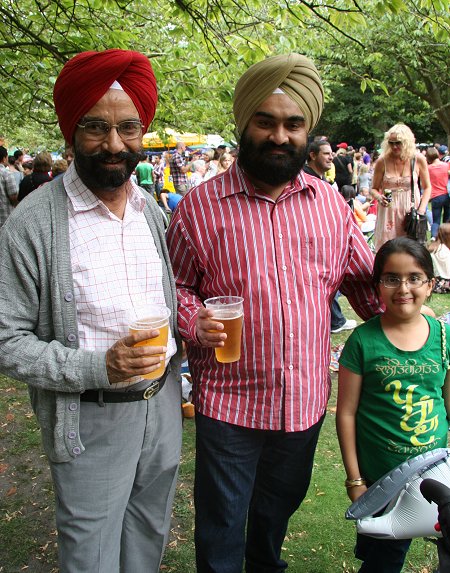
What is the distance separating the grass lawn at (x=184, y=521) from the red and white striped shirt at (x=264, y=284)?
1.23m

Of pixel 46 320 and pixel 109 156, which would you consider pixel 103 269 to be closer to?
pixel 46 320

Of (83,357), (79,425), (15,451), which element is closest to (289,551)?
(79,425)

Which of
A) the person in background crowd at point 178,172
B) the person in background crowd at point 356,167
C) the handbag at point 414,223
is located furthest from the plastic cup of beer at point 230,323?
the person in background crowd at point 356,167

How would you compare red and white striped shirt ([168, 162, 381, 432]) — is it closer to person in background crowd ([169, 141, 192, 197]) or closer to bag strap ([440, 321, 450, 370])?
bag strap ([440, 321, 450, 370])

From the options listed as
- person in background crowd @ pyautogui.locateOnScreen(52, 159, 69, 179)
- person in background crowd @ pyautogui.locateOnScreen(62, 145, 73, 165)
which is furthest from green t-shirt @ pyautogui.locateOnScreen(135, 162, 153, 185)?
person in background crowd @ pyautogui.locateOnScreen(62, 145, 73, 165)

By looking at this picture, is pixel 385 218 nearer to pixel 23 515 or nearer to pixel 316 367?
pixel 316 367

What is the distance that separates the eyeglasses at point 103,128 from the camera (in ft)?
5.96

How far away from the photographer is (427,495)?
1.35 meters

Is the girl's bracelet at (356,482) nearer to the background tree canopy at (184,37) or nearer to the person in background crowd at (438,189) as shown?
the background tree canopy at (184,37)

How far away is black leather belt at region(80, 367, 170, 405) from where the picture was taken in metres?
1.83

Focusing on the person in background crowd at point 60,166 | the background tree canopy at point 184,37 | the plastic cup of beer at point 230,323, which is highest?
the background tree canopy at point 184,37

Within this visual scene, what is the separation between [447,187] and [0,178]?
8.81 metres

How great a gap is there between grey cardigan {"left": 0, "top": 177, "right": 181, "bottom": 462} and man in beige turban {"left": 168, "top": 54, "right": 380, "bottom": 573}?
47 centimetres

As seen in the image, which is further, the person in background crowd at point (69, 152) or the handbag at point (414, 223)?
the handbag at point (414, 223)
